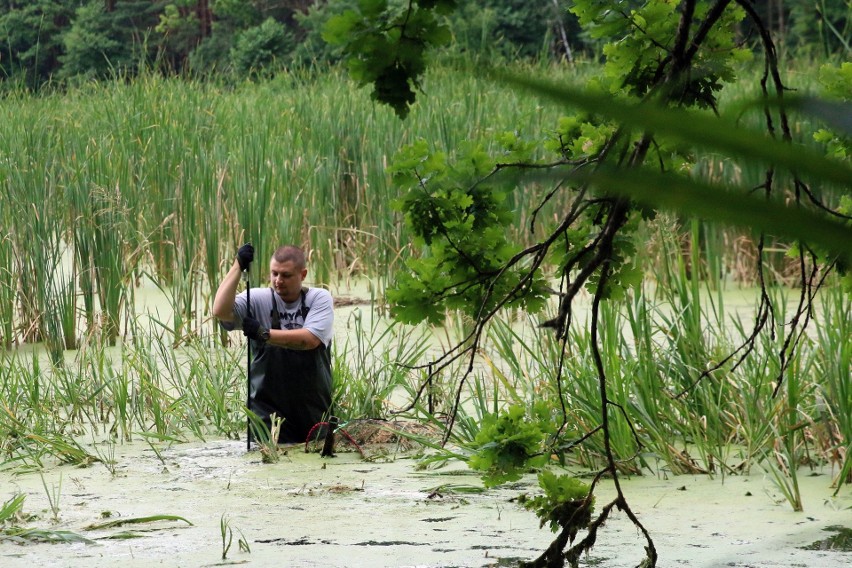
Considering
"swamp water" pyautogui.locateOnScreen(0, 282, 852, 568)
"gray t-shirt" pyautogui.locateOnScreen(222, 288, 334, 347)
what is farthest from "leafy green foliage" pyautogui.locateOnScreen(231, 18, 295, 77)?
"swamp water" pyautogui.locateOnScreen(0, 282, 852, 568)

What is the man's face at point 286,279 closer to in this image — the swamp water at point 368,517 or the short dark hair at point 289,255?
the short dark hair at point 289,255

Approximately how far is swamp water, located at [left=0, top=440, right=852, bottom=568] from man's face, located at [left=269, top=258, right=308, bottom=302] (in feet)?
2.46

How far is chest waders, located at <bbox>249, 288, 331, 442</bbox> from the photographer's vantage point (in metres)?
4.25

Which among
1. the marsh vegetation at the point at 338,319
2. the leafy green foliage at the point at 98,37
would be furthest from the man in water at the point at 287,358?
the leafy green foliage at the point at 98,37

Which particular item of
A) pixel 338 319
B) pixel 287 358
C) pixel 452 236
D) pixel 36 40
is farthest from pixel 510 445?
pixel 36 40

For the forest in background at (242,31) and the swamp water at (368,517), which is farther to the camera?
the forest in background at (242,31)

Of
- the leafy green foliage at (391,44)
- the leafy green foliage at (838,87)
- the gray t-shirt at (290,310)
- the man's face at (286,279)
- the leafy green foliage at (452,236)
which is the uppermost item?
the leafy green foliage at (391,44)

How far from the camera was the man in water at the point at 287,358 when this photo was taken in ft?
13.7

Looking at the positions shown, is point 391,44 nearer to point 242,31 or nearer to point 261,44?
point 261,44

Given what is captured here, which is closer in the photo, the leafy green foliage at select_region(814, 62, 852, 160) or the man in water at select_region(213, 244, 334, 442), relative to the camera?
the leafy green foliage at select_region(814, 62, 852, 160)

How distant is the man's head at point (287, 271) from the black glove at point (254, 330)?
32cm

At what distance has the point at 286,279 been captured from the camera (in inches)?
175

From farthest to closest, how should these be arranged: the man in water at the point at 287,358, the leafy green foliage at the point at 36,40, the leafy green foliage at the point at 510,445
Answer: the leafy green foliage at the point at 36,40 → the man in water at the point at 287,358 → the leafy green foliage at the point at 510,445

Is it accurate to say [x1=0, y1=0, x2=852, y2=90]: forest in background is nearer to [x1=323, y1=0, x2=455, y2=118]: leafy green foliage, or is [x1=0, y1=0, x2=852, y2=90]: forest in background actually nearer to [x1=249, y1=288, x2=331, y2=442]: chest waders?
[x1=249, y1=288, x2=331, y2=442]: chest waders
